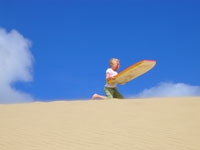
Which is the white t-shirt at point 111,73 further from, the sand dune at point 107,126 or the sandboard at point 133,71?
the sand dune at point 107,126

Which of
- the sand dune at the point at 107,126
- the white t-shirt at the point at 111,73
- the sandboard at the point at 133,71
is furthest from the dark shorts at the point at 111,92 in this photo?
the sand dune at the point at 107,126

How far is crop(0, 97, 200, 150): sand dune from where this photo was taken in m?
4.77

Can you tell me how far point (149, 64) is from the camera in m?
7.73

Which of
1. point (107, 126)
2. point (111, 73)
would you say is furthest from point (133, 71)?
point (107, 126)

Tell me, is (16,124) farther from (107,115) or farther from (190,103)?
(190,103)

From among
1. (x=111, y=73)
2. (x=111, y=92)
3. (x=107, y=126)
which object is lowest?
(x=107, y=126)

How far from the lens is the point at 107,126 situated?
5.41m

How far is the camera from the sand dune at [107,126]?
4773 mm

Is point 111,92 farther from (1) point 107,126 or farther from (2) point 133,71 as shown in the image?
(1) point 107,126

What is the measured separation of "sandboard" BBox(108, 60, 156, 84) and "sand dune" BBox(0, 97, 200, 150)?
83cm

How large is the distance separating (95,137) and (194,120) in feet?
6.35

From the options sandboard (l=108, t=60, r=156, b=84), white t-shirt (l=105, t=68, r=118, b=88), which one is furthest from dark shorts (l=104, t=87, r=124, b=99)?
sandboard (l=108, t=60, r=156, b=84)

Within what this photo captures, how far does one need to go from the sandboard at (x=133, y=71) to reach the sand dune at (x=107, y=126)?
0.83 m

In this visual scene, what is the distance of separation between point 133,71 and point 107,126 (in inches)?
102
